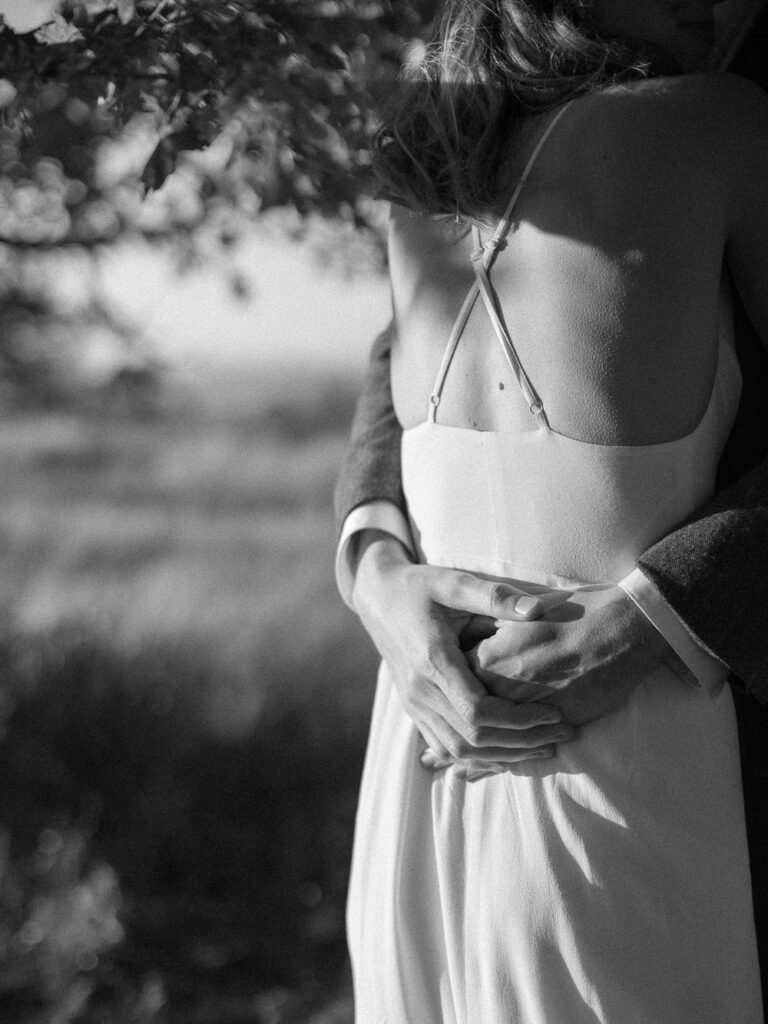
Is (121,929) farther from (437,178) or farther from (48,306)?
(437,178)

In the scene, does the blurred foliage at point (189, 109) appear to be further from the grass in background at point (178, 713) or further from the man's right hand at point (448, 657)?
the grass in background at point (178, 713)

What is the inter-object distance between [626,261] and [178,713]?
2.73 m

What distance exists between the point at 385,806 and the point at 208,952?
2.14 metres

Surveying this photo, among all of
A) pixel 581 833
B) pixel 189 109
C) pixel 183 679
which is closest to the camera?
pixel 581 833

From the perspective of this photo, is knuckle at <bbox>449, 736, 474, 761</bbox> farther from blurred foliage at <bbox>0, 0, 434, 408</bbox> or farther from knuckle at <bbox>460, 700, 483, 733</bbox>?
blurred foliage at <bbox>0, 0, 434, 408</bbox>

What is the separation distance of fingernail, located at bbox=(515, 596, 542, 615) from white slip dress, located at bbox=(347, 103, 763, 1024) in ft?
0.17

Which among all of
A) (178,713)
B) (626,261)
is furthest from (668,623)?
(178,713)

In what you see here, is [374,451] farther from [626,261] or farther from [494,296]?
[626,261]

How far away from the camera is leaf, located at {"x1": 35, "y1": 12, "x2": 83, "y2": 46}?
1401 mm

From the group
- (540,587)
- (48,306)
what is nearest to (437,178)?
(540,587)

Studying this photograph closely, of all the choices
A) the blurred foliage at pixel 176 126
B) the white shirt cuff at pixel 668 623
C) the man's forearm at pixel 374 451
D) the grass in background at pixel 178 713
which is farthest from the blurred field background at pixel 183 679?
the white shirt cuff at pixel 668 623

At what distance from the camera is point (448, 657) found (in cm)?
126

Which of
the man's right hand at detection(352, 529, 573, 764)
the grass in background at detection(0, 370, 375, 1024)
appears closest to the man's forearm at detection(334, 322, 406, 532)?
the man's right hand at detection(352, 529, 573, 764)

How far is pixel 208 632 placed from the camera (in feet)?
12.5
